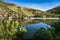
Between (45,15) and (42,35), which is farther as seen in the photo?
(45,15)

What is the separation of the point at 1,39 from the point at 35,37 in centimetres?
198

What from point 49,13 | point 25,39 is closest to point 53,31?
point 25,39

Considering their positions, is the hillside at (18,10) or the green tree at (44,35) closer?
the green tree at (44,35)

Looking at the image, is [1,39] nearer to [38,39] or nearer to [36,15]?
[38,39]

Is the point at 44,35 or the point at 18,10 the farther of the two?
the point at 18,10

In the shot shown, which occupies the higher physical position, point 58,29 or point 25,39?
point 58,29

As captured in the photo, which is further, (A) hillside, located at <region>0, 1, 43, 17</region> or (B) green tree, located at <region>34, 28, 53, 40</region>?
(A) hillside, located at <region>0, 1, 43, 17</region>

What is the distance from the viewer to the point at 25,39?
41.7ft

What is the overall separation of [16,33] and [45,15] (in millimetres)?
49597

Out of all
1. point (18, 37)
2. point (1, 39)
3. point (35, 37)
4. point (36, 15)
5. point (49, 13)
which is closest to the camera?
point (1, 39)

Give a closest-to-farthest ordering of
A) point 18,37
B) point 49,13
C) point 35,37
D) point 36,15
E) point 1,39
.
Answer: point 1,39
point 35,37
point 18,37
point 49,13
point 36,15

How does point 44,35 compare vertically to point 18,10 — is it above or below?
above

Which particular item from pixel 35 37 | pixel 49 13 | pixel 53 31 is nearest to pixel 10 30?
pixel 35 37

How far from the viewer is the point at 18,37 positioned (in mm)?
12562
